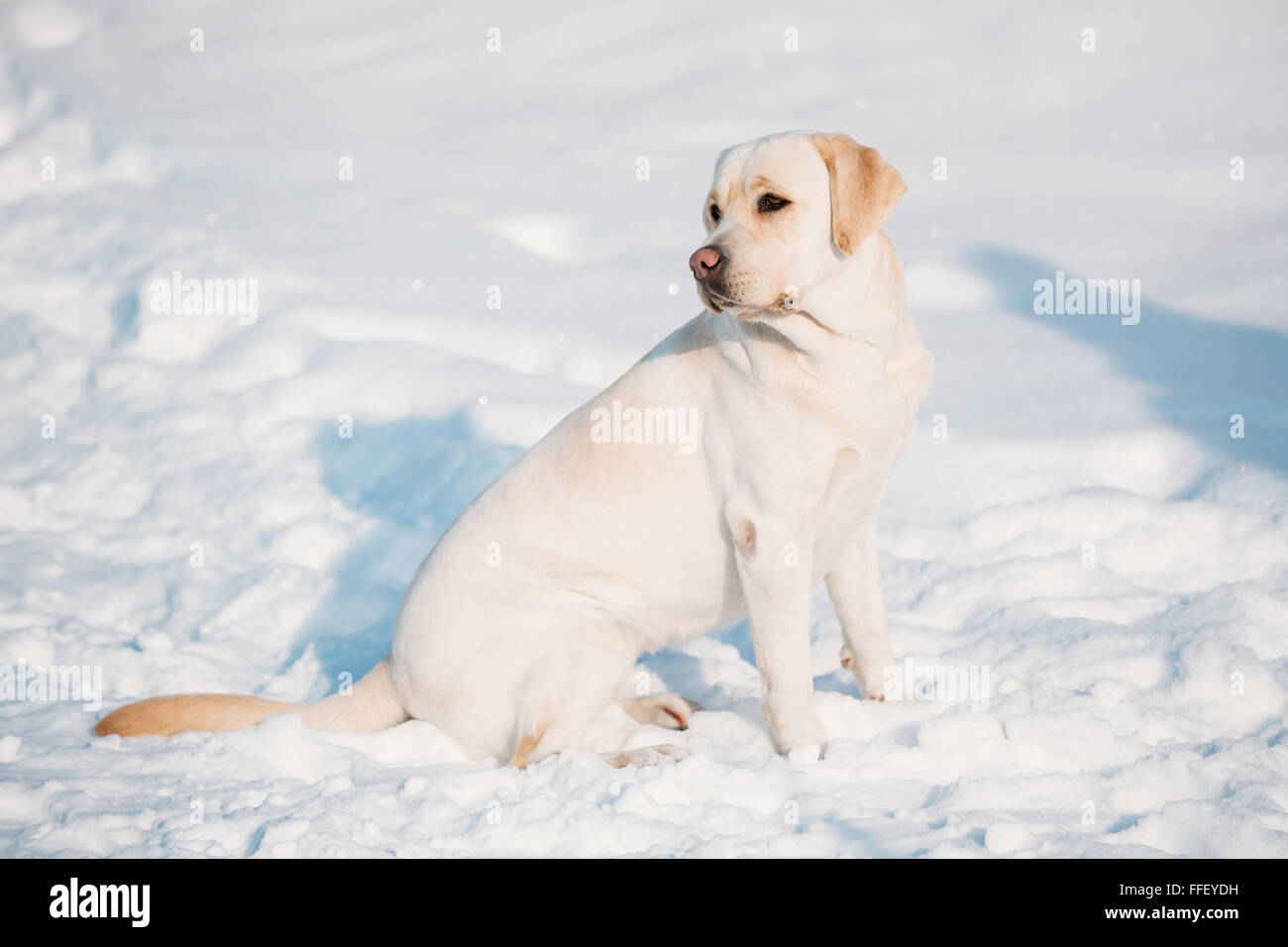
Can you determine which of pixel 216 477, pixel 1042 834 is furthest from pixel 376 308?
pixel 1042 834

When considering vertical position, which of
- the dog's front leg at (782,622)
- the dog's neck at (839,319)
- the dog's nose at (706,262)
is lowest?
the dog's front leg at (782,622)

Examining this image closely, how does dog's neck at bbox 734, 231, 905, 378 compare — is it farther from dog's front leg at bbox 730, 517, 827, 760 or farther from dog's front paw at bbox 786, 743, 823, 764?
dog's front paw at bbox 786, 743, 823, 764

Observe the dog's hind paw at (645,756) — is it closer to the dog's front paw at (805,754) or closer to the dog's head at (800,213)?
the dog's front paw at (805,754)

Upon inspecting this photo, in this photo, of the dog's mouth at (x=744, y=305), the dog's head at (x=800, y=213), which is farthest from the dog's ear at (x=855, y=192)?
the dog's mouth at (x=744, y=305)

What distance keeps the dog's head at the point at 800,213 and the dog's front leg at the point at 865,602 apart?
973mm

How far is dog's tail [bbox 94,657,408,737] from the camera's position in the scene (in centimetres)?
345

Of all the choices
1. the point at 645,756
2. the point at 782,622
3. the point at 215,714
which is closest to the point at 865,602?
the point at 782,622

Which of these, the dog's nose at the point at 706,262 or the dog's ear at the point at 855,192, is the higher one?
the dog's ear at the point at 855,192

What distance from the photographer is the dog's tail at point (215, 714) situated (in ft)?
11.3

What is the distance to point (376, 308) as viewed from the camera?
8.12 meters

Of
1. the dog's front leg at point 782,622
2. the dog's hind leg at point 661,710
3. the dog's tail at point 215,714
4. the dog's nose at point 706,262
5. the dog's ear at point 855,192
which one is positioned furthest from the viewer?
the dog's hind leg at point 661,710

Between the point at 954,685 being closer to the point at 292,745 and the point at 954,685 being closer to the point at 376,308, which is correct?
the point at 292,745

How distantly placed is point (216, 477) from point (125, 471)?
0.49 m
